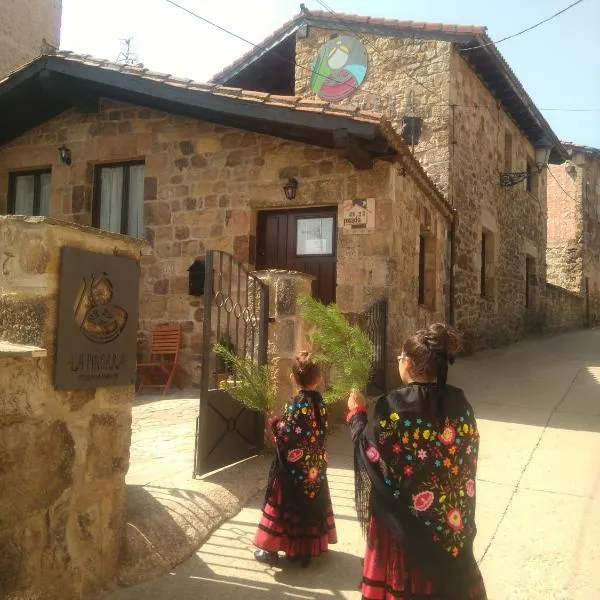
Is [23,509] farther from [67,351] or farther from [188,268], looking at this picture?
[188,268]

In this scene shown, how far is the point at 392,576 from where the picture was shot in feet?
7.07

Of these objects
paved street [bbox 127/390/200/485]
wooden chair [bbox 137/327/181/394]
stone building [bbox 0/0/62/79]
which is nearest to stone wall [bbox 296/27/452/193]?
wooden chair [bbox 137/327/181/394]

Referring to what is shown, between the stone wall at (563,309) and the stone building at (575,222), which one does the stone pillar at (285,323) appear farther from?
the stone building at (575,222)

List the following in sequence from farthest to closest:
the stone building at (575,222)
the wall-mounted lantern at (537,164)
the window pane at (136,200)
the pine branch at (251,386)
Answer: the stone building at (575,222) → the wall-mounted lantern at (537,164) → the window pane at (136,200) → the pine branch at (251,386)

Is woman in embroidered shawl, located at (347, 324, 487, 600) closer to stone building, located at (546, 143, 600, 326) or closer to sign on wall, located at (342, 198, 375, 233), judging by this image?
sign on wall, located at (342, 198, 375, 233)

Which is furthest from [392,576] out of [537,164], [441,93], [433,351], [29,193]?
[537,164]

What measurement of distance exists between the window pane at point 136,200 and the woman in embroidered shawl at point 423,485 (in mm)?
6734

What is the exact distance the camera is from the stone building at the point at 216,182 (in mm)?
6777

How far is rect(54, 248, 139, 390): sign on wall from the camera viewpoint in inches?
95.7

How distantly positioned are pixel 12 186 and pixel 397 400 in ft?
28.3

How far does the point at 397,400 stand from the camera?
2.20m

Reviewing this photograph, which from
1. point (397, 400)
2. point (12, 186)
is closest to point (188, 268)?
point (12, 186)

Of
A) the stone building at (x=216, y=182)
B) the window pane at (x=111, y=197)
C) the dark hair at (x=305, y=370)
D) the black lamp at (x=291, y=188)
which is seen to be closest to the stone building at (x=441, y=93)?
the stone building at (x=216, y=182)

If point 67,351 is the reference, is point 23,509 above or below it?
below
